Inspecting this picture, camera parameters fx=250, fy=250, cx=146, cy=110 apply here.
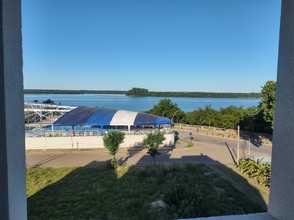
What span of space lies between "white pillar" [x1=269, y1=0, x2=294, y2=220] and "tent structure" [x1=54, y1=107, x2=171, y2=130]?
1071cm

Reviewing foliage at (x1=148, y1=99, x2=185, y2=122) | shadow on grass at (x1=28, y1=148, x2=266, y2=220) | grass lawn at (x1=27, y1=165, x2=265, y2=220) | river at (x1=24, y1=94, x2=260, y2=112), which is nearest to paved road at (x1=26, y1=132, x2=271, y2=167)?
shadow on grass at (x1=28, y1=148, x2=266, y2=220)

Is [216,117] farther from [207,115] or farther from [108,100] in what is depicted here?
[108,100]

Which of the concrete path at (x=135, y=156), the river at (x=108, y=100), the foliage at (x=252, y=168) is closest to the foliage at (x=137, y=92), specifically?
the river at (x=108, y=100)

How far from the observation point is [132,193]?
181 inches

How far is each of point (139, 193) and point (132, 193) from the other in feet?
0.42

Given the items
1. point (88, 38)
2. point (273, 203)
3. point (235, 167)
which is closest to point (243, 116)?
point (235, 167)

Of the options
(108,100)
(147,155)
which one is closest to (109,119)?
(147,155)

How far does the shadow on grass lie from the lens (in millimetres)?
3465

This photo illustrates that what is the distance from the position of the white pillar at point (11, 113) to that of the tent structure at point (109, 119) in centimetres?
1079

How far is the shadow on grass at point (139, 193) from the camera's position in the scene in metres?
3.46

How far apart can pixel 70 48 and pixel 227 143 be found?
25.8ft

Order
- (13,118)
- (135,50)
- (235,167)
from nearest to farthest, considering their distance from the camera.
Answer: (13,118), (235,167), (135,50)

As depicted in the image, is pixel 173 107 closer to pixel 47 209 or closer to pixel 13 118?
pixel 47 209

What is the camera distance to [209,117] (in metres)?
14.7
